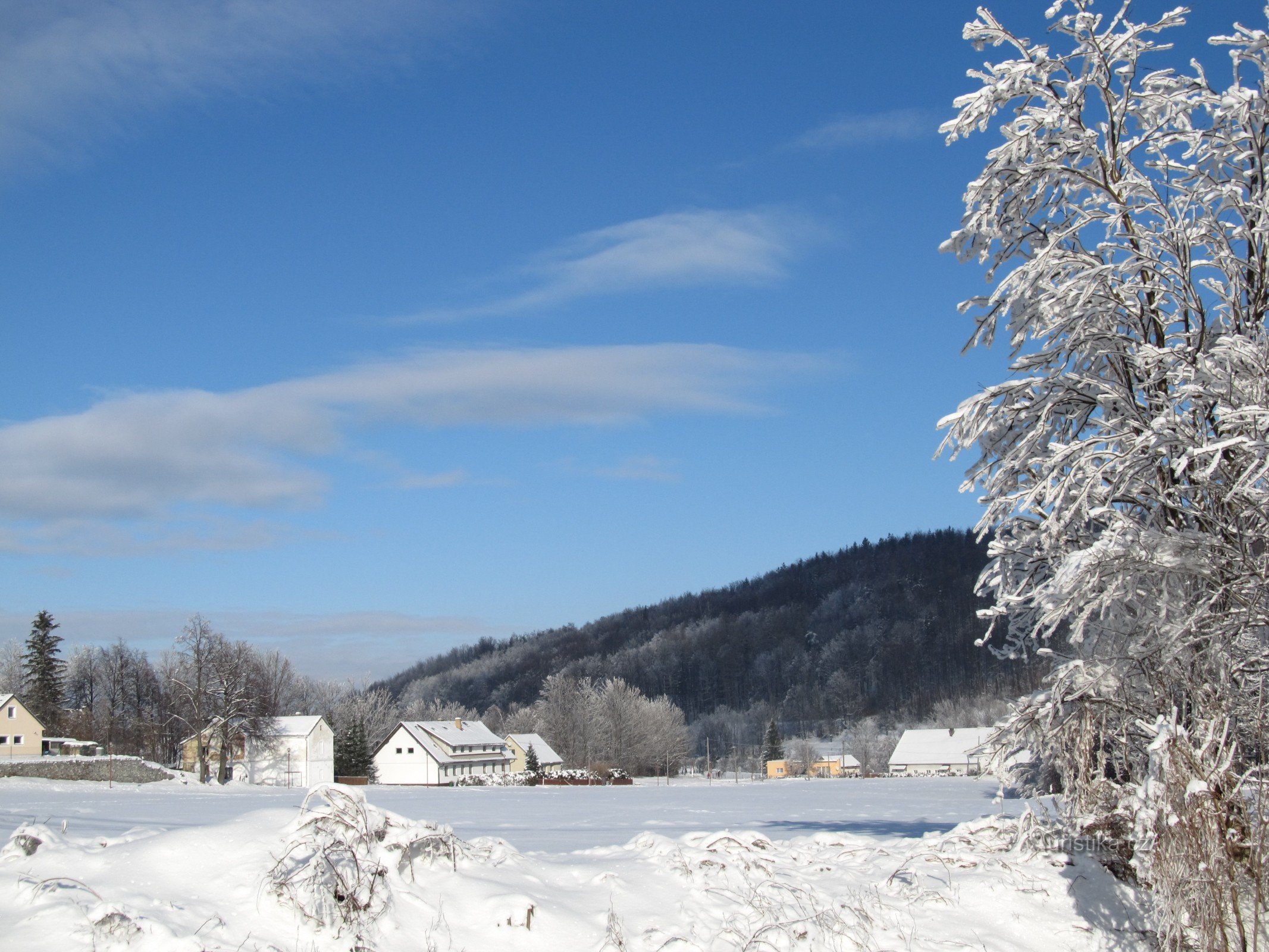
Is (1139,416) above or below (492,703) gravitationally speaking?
above

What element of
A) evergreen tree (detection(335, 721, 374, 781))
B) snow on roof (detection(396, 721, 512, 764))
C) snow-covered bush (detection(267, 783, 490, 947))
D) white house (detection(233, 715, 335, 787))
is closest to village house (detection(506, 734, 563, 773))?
snow on roof (detection(396, 721, 512, 764))

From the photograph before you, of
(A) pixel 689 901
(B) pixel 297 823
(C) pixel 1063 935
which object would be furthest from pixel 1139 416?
(B) pixel 297 823

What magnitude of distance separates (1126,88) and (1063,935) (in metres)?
→ 9.18

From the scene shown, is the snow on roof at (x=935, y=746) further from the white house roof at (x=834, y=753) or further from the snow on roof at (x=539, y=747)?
the snow on roof at (x=539, y=747)

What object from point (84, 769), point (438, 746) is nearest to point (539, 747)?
point (438, 746)

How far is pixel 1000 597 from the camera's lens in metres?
12.1

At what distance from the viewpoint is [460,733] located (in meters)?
79.8

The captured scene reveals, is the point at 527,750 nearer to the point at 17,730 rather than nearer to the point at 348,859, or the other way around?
the point at 17,730

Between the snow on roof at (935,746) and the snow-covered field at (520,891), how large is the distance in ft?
275

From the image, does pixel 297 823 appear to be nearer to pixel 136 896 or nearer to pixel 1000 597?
pixel 136 896

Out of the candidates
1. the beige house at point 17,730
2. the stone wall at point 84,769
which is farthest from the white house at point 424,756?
the stone wall at point 84,769

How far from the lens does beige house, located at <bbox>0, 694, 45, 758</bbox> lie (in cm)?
6031

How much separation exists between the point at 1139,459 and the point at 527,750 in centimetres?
7620

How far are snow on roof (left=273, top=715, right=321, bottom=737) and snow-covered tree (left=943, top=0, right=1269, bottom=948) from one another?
57.4 meters
